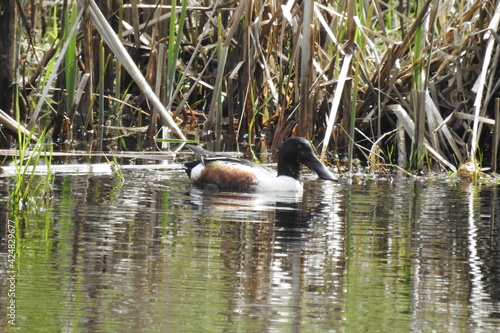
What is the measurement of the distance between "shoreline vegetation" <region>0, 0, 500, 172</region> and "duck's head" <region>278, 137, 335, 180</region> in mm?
145

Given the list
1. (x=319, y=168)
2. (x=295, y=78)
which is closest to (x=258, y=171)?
(x=319, y=168)

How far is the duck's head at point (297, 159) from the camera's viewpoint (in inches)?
308

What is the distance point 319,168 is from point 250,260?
9.81 feet

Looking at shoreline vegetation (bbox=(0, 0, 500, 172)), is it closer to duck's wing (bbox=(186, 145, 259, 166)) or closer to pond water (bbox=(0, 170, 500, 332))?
duck's wing (bbox=(186, 145, 259, 166))

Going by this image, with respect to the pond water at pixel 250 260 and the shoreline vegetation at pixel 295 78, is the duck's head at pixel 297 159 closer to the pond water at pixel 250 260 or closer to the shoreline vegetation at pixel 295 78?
the shoreline vegetation at pixel 295 78

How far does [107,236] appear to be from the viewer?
A: 5.37 metres

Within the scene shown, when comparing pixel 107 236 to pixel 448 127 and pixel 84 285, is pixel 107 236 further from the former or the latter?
pixel 448 127

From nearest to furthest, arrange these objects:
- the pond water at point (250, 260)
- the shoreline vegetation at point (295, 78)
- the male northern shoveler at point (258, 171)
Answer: the pond water at point (250, 260) → the male northern shoveler at point (258, 171) → the shoreline vegetation at point (295, 78)

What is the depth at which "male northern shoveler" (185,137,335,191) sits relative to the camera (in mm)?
7758

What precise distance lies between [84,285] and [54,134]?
5292 mm

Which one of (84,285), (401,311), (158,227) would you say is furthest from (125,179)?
(401,311)

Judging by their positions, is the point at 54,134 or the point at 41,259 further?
the point at 54,134

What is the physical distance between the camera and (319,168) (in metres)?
7.85

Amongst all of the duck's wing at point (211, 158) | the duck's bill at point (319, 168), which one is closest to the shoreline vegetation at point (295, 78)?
the duck's bill at point (319, 168)
